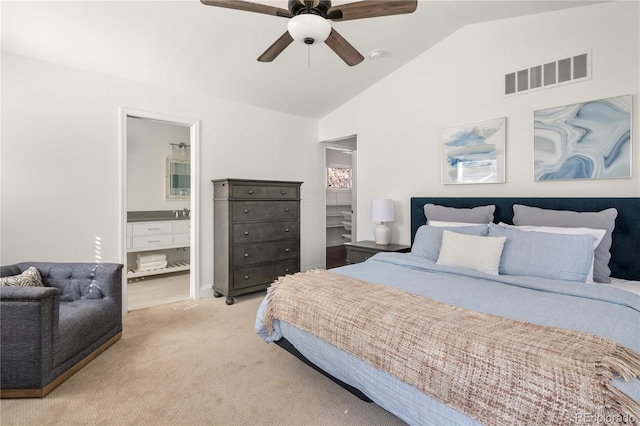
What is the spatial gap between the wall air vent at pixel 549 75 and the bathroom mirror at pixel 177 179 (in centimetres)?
486

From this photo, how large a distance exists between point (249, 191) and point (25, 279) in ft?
6.93

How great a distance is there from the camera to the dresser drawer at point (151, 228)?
14.7ft

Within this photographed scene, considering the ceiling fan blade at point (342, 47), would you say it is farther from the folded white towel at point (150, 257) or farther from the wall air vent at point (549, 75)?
the folded white towel at point (150, 257)

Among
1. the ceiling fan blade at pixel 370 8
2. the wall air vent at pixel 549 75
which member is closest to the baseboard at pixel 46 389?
the ceiling fan blade at pixel 370 8

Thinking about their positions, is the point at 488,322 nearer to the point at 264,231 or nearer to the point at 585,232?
the point at 585,232

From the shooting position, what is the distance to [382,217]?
12.4ft

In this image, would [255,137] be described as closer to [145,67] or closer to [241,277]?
[145,67]

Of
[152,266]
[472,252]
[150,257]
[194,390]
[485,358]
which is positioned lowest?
[194,390]

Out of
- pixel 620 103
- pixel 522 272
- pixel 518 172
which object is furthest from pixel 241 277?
pixel 620 103

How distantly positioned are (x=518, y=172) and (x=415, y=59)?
5.85 ft

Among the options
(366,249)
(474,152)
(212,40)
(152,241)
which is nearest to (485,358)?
(366,249)

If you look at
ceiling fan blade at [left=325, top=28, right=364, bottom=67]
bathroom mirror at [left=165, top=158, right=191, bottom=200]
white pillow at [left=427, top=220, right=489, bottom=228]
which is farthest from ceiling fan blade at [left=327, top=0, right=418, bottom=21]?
bathroom mirror at [left=165, top=158, right=191, bottom=200]

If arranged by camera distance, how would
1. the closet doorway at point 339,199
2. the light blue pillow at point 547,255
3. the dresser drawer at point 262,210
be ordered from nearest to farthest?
the light blue pillow at point 547,255 < the dresser drawer at point 262,210 < the closet doorway at point 339,199

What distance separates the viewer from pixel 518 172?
9.83ft
